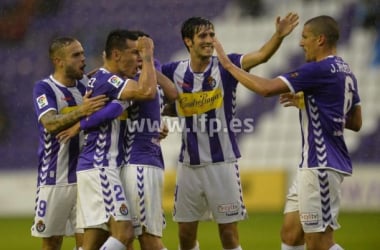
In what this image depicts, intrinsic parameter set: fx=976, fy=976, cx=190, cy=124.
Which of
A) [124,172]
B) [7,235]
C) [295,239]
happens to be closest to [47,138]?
[124,172]

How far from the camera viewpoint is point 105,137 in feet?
25.6

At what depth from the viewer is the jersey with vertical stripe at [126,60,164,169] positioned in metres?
7.97

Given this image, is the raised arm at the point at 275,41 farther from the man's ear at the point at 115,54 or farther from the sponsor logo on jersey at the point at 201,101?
the man's ear at the point at 115,54

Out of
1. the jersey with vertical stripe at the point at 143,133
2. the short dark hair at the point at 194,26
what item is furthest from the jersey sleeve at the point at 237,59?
the jersey with vertical stripe at the point at 143,133

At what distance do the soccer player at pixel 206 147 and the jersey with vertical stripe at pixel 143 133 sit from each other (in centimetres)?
86

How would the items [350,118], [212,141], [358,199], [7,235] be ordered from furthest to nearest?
[358,199] → [7,235] → [212,141] → [350,118]

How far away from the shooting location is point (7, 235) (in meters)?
13.8

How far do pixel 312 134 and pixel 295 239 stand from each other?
3.52 feet

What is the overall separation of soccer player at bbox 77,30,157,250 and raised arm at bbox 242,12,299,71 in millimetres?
1229

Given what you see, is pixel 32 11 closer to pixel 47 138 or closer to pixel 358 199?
pixel 358 199

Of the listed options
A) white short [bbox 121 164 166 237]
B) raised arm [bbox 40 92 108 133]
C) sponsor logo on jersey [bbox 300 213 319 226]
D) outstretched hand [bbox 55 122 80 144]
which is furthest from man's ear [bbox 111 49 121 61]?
sponsor logo on jersey [bbox 300 213 319 226]

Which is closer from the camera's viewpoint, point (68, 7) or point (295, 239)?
point (295, 239)

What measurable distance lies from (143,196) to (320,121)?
154 cm

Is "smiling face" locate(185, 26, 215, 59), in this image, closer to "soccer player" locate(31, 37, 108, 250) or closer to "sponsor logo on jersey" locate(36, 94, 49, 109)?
"soccer player" locate(31, 37, 108, 250)
